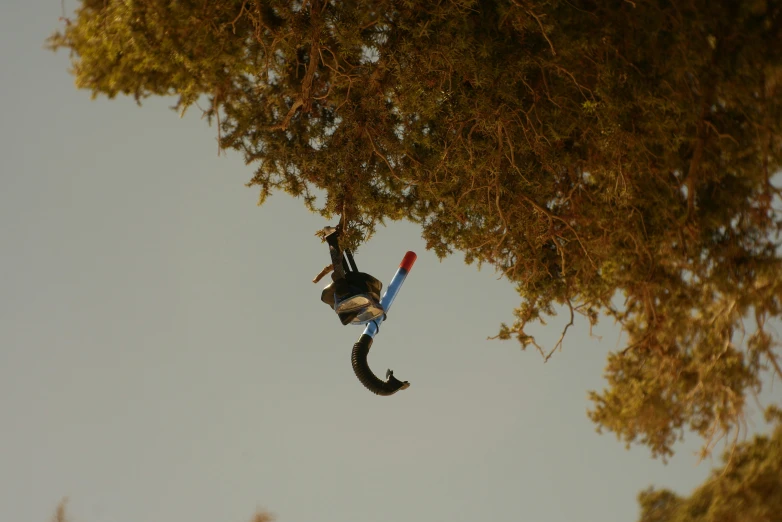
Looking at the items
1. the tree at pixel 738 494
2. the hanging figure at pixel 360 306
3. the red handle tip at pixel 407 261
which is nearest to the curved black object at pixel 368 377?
the hanging figure at pixel 360 306

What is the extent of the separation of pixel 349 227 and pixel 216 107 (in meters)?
0.92

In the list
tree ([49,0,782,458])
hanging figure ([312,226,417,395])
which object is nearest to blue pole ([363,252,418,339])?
hanging figure ([312,226,417,395])

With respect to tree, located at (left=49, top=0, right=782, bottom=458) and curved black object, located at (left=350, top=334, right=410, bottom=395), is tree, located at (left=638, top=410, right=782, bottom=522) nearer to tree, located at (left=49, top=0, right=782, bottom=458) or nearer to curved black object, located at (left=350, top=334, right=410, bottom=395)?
Result: tree, located at (left=49, top=0, right=782, bottom=458)

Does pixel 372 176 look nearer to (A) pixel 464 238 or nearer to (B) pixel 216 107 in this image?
(A) pixel 464 238

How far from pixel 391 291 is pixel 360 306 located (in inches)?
10.9

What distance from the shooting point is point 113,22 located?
9.17 ft

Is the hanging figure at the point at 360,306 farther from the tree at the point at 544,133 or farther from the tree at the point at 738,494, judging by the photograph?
the tree at the point at 738,494

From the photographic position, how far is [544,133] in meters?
3.81

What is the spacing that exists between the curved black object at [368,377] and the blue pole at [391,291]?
86 mm

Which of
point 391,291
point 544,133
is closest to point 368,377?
point 391,291

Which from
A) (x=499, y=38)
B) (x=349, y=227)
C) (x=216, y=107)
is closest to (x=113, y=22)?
(x=216, y=107)

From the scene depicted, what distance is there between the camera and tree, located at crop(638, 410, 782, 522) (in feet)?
10.4

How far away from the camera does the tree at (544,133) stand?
315cm

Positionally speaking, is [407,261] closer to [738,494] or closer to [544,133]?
[544,133]
